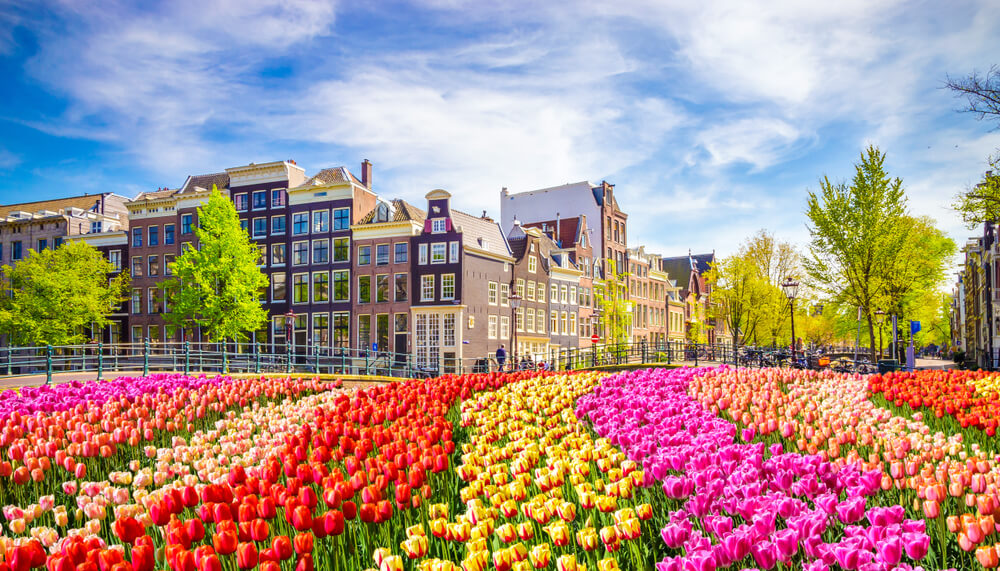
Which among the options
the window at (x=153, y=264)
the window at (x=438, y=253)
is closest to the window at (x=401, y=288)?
the window at (x=438, y=253)

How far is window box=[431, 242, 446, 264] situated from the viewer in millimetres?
39781

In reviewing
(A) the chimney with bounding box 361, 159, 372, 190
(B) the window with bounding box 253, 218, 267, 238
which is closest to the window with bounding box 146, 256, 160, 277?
(B) the window with bounding box 253, 218, 267, 238

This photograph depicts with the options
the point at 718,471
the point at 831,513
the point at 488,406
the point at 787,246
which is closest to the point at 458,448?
the point at 488,406

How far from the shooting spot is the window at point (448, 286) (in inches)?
1548

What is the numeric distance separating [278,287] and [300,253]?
7.89 ft

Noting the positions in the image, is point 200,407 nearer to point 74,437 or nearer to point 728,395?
point 74,437

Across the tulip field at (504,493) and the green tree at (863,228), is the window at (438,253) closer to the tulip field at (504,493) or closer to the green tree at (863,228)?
the green tree at (863,228)

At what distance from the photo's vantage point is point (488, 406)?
8.27m

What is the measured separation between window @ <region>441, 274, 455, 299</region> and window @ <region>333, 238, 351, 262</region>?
240 inches

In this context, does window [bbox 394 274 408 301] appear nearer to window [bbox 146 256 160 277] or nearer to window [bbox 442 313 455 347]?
window [bbox 442 313 455 347]

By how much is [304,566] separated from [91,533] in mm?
1570

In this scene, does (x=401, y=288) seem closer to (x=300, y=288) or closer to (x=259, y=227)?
(x=300, y=288)

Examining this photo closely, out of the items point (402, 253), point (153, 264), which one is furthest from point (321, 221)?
point (153, 264)

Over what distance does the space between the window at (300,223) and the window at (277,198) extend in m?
1.21
